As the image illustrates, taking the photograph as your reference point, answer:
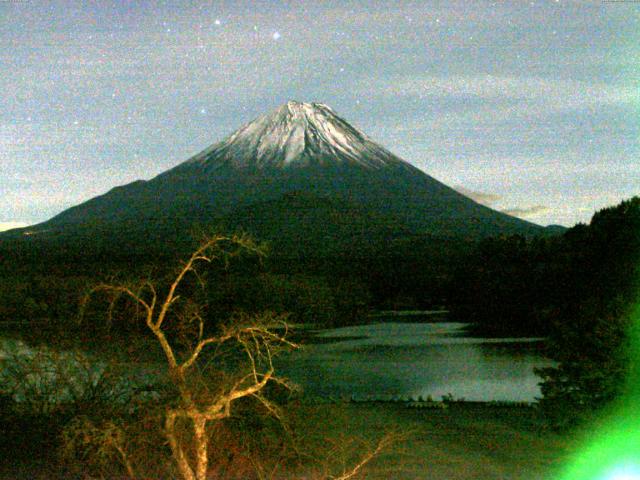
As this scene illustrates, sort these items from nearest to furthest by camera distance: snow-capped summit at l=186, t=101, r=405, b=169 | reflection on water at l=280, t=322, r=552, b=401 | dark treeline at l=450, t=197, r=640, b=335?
dark treeline at l=450, t=197, r=640, b=335, reflection on water at l=280, t=322, r=552, b=401, snow-capped summit at l=186, t=101, r=405, b=169

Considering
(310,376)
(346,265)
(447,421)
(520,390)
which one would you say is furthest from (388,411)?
(346,265)

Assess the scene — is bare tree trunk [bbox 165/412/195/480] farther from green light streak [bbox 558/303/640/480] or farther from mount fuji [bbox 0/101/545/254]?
mount fuji [bbox 0/101/545/254]

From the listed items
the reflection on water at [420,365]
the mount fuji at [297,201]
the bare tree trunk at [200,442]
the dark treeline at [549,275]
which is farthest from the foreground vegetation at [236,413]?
the mount fuji at [297,201]

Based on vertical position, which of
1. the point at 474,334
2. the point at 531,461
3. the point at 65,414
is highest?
the point at 65,414

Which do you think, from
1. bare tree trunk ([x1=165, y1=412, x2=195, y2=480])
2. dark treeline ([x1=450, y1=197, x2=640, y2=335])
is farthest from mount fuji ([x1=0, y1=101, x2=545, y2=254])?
bare tree trunk ([x1=165, y1=412, x2=195, y2=480])

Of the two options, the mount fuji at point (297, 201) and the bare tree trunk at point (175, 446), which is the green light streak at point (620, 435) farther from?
the mount fuji at point (297, 201)

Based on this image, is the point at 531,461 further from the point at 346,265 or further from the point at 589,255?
the point at 346,265
